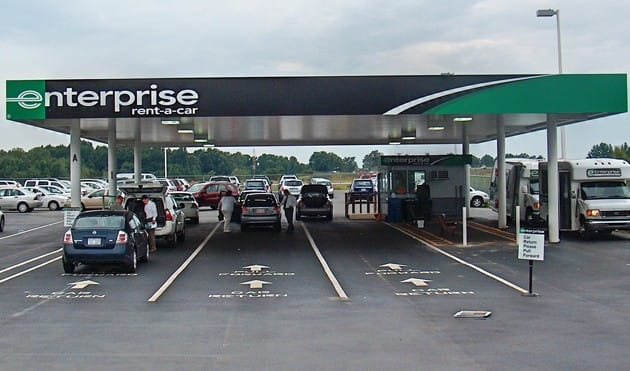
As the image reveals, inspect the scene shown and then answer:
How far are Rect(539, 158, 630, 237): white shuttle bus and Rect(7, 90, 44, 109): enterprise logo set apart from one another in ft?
55.0

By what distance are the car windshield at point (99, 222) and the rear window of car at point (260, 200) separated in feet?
37.0

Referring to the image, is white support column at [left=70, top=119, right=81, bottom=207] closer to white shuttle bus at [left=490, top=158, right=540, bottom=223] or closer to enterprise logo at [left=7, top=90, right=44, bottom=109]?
enterprise logo at [left=7, top=90, right=44, bottom=109]

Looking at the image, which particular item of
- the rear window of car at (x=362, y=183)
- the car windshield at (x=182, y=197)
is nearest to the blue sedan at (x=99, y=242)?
the car windshield at (x=182, y=197)

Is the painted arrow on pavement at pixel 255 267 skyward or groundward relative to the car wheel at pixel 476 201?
groundward

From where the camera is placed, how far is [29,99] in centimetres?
2034

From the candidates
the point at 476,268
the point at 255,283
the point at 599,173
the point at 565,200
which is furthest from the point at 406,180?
the point at 255,283

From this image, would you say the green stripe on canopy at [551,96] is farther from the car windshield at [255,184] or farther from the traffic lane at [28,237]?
the car windshield at [255,184]

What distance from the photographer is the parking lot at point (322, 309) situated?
374 inches

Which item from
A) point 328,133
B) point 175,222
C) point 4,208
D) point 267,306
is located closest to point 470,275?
point 267,306

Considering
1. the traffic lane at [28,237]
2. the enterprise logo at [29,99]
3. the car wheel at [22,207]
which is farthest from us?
the car wheel at [22,207]

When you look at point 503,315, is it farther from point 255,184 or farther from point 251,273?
point 255,184

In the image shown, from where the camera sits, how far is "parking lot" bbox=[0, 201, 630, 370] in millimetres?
9508

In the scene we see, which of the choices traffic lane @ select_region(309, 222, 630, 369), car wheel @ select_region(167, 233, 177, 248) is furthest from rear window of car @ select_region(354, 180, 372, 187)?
traffic lane @ select_region(309, 222, 630, 369)

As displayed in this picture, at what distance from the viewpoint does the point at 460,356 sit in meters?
9.50
